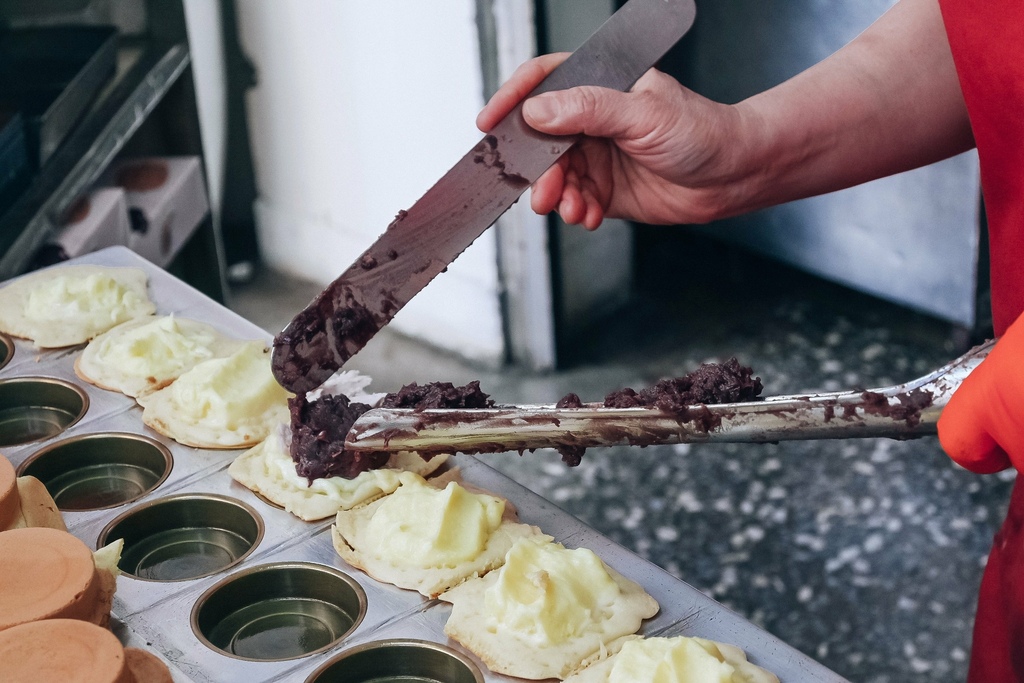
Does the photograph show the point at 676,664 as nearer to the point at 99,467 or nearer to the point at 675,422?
the point at 675,422

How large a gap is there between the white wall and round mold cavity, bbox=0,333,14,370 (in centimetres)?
227

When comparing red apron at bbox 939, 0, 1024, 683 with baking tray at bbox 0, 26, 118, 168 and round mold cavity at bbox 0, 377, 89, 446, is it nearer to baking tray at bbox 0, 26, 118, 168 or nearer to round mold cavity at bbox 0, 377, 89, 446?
round mold cavity at bbox 0, 377, 89, 446

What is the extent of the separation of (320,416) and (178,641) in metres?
0.43

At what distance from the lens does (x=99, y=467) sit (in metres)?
1.96

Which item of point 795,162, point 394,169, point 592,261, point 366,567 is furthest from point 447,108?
point 366,567

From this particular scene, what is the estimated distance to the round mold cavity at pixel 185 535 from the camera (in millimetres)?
1735

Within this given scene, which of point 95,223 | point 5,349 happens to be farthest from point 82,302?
point 95,223

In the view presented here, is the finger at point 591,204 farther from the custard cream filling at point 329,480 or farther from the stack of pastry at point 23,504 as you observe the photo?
the stack of pastry at point 23,504

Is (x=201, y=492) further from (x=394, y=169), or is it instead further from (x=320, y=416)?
(x=394, y=169)

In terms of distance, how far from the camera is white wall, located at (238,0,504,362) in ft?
13.8

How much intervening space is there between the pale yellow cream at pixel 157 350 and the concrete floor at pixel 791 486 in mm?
1828

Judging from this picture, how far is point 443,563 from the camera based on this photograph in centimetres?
157

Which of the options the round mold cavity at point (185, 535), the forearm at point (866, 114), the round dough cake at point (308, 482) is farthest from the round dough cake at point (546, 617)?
the forearm at point (866, 114)

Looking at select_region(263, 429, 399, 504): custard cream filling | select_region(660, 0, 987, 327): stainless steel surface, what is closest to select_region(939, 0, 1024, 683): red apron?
select_region(263, 429, 399, 504): custard cream filling
